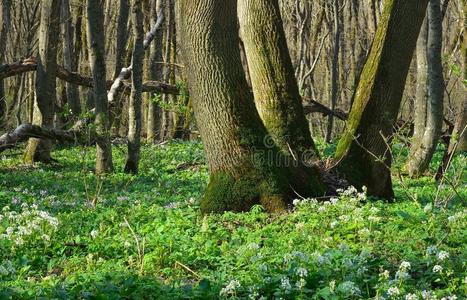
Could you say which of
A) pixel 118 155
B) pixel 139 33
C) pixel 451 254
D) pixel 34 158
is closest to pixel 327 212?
pixel 451 254

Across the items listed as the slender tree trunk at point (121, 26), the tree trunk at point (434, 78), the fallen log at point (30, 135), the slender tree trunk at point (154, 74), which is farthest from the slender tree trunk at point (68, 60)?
the tree trunk at point (434, 78)

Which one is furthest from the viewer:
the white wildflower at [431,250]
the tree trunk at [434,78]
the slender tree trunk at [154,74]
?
the slender tree trunk at [154,74]

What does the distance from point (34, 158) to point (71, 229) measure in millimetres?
8496

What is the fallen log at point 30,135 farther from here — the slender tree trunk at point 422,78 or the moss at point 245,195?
the slender tree trunk at point 422,78

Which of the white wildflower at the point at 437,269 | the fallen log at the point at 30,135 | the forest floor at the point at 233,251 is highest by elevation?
the fallen log at the point at 30,135

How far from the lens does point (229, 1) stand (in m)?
8.04

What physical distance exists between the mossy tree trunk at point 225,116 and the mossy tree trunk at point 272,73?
2.36 ft

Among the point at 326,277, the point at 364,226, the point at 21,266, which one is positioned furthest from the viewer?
the point at 364,226

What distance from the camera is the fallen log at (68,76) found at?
16859 millimetres

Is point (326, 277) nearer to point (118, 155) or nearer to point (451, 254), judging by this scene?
point (451, 254)

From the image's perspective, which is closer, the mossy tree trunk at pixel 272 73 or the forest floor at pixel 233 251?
the forest floor at pixel 233 251

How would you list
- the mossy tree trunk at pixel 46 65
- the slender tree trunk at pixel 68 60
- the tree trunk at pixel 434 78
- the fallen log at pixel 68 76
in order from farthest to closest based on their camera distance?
the slender tree trunk at pixel 68 60
the fallen log at pixel 68 76
the mossy tree trunk at pixel 46 65
the tree trunk at pixel 434 78

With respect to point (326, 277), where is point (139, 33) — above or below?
above

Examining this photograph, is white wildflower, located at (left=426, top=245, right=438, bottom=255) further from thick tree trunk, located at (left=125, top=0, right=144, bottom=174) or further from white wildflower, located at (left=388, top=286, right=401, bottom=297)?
thick tree trunk, located at (left=125, top=0, right=144, bottom=174)
